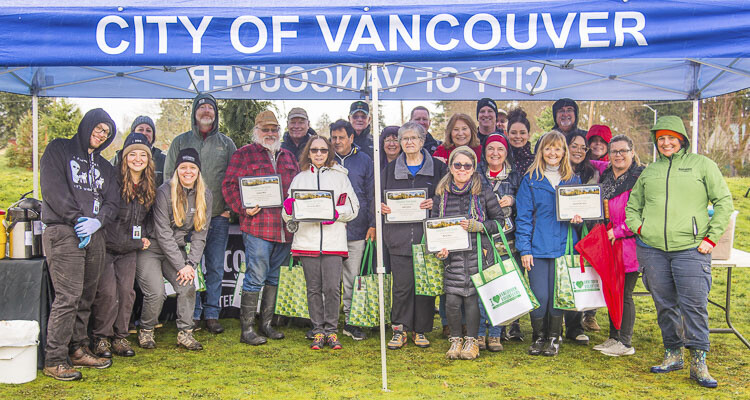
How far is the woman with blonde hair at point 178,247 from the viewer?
16.8 ft

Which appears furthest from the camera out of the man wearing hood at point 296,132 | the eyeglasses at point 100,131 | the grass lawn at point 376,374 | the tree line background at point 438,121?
the tree line background at point 438,121

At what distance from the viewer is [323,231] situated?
5219 mm

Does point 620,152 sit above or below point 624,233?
above

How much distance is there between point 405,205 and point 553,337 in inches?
66.4

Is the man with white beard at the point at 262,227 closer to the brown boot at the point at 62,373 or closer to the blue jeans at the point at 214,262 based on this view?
the blue jeans at the point at 214,262

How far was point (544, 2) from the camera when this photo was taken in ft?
12.1

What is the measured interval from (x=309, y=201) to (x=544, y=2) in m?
2.44

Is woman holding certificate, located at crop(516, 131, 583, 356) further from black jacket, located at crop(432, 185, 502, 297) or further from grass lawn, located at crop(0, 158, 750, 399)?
grass lawn, located at crop(0, 158, 750, 399)

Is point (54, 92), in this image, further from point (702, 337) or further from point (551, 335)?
point (702, 337)

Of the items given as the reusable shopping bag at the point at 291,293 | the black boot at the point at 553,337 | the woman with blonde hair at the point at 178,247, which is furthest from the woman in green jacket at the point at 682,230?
the woman with blonde hair at the point at 178,247

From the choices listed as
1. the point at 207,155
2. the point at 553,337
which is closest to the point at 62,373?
the point at 207,155

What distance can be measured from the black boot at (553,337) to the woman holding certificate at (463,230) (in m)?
0.61

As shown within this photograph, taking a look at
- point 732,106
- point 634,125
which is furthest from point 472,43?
point 634,125

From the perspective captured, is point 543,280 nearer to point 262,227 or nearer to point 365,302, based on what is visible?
point 365,302
